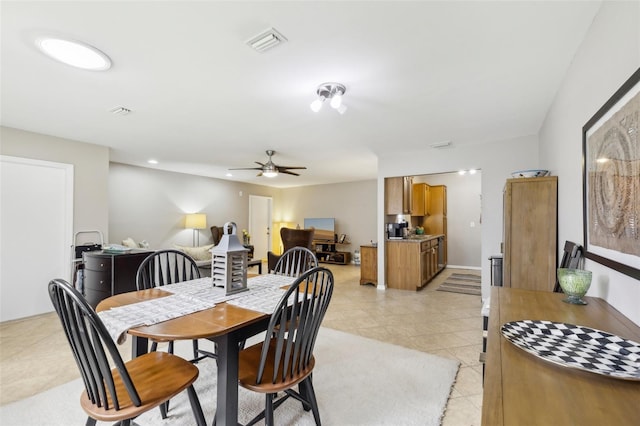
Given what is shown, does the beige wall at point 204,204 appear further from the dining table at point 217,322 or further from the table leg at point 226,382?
the table leg at point 226,382

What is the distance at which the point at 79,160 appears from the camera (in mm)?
4102

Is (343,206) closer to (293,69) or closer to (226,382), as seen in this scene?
(293,69)

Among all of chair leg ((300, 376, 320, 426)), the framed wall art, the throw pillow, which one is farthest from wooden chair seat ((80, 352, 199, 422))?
the throw pillow

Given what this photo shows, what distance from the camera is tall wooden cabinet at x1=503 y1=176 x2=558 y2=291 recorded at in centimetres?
236

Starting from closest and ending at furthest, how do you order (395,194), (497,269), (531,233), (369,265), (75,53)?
(75,53) < (531,233) < (497,269) < (395,194) < (369,265)

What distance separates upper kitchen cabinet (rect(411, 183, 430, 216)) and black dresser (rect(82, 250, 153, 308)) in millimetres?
4903

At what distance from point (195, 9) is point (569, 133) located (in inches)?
105

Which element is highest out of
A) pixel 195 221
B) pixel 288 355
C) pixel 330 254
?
pixel 195 221

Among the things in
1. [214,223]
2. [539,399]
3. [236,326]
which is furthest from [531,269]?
[214,223]

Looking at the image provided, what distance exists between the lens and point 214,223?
24.3 ft

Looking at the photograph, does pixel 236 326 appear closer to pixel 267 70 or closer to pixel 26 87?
pixel 267 70

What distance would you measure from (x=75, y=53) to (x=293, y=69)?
1467mm

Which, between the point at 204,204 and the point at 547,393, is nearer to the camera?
the point at 547,393

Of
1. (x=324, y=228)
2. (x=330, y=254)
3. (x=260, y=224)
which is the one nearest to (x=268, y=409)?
(x=330, y=254)
